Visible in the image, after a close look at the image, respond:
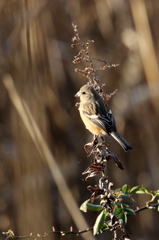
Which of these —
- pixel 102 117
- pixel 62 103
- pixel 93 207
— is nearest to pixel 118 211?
pixel 93 207

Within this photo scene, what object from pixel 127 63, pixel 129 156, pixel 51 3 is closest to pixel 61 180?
pixel 129 156

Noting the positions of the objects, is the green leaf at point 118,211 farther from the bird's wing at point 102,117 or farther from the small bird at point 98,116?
the bird's wing at point 102,117


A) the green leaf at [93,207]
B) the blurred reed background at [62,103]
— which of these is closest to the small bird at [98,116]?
the green leaf at [93,207]

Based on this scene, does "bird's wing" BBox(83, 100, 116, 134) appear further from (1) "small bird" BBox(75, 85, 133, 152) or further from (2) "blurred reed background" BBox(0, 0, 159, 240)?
(2) "blurred reed background" BBox(0, 0, 159, 240)

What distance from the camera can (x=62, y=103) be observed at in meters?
2.27

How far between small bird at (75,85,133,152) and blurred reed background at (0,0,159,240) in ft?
2.21

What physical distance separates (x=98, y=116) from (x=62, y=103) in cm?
79

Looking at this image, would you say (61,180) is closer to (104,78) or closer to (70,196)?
(70,196)

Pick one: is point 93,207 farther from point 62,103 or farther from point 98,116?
point 62,103

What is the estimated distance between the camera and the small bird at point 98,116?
4.51ft

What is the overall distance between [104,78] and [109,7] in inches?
17.7

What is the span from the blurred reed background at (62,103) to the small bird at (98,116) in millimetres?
675

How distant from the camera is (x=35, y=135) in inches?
84.6

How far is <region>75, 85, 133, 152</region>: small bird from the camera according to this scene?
138cm
